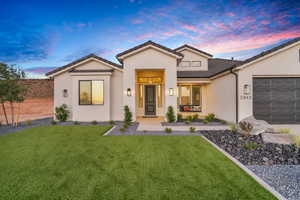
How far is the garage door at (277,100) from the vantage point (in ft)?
24.6

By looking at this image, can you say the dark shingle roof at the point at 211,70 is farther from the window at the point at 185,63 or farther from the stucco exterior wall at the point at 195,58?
the window at the point at 185,63

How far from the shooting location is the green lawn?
7.68 feet

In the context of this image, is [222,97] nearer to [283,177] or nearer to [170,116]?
[170,116]

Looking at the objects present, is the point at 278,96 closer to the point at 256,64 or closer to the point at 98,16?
the point at 256,64

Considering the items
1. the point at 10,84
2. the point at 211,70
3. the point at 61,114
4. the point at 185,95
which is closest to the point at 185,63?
the point at 211,70

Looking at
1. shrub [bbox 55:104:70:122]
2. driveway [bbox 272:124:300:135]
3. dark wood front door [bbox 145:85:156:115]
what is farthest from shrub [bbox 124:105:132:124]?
driveway [bbox 272:124:300:135]

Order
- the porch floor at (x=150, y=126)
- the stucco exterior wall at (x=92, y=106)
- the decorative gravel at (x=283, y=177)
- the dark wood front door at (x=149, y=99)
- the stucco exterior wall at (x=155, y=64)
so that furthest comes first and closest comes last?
the dark wood front door at (x=149, y=99) < the stucco exterior wall at (x=92, y=106) < the stucco exterior wall at (x=155, y=64) < the porch floor at (x=150, y=126) < the decorative gravel at (x=283, y=177)

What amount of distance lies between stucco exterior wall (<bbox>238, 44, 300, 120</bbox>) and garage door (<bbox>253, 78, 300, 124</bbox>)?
34 cm

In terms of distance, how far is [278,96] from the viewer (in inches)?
298

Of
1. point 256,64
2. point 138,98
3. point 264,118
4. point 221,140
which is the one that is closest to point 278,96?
point 264,118

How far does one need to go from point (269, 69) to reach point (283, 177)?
7040 mm

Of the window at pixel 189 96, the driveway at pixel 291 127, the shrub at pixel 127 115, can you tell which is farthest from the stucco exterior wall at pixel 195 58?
the shrub at pixel 127 115

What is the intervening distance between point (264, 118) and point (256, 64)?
3213 millimetres

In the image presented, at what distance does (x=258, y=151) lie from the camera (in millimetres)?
4375
